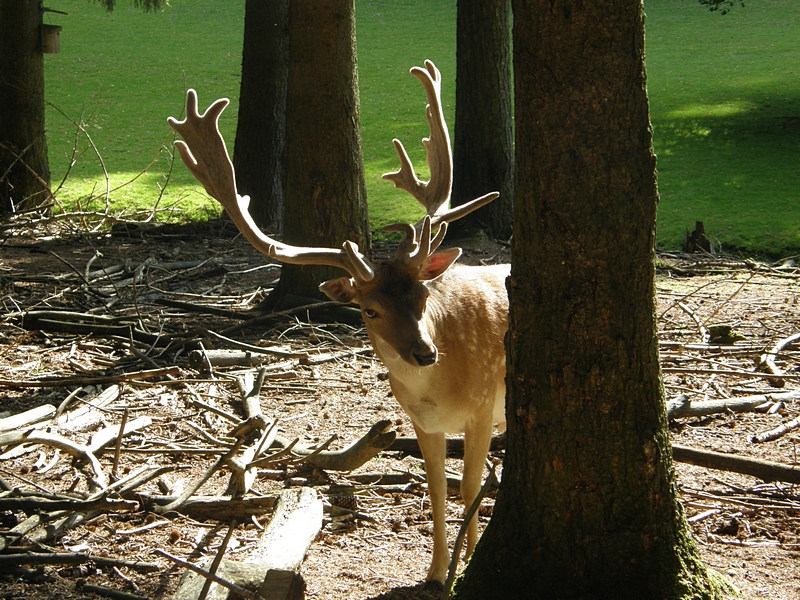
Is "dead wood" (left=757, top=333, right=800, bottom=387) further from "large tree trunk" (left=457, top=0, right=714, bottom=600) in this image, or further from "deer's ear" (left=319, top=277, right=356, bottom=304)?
"large tree trunk" (left=457, top=0, right=714, bottom=600)

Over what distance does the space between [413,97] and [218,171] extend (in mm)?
18771

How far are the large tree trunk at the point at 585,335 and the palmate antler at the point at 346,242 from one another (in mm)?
1571

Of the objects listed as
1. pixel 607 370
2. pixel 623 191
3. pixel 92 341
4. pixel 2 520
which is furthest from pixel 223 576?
pixel 92 341

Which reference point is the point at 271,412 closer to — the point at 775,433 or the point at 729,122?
the point at 775,433

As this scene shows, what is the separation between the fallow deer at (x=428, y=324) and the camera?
4.72 metres

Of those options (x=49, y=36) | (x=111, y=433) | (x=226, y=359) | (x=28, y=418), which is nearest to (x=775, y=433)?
(x=226, y=359)

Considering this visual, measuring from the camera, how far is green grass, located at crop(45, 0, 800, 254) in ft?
50.5

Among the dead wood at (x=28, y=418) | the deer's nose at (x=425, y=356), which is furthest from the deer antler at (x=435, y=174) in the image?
the dead wood at (x=28, y=418)

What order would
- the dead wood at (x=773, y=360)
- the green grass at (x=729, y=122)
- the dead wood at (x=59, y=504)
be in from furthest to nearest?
the green grass at (x=729, y=122) < the dead wood at (x=773, y=360) < the dead wood at (x=59, y=504)

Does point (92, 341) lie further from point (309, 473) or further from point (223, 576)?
point (223, 576)

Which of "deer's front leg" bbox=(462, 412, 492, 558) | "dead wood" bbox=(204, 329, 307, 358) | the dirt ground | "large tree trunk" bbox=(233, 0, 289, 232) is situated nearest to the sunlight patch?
the dirt ground

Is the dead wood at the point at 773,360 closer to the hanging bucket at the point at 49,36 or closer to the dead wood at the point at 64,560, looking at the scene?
the dead wood at the point at 64,560

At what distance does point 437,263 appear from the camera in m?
5.07

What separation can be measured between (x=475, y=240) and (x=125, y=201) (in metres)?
7.28
